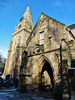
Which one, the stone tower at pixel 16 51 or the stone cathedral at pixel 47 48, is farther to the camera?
the stone tower at pixel 16 51

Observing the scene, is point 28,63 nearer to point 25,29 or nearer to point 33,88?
point 33,88

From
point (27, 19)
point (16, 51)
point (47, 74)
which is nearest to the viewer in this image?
point (47, 74)

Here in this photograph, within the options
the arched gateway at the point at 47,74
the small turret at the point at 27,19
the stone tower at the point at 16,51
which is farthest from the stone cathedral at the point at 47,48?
the small turret at the point at 27,19

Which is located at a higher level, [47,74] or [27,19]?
[27,19]

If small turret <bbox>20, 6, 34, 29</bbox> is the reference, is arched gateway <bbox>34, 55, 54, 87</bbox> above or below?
below

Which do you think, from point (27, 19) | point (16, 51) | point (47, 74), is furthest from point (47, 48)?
point (27, 19)

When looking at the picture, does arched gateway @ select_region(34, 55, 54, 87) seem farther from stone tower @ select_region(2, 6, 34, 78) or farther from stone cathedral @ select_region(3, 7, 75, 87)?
stone tower @ select_region(2, 6, 34, 78)

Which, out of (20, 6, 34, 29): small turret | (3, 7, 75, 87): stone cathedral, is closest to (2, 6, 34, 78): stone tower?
(20, 6, 34, 29): small turret

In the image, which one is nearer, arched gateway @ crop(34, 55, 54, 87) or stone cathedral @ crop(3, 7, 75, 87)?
stone cathedral @ crop(3, 7, 75, 87)

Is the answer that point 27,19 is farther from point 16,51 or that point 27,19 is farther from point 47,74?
point 47,74

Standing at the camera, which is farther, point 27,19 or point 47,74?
point 27,19

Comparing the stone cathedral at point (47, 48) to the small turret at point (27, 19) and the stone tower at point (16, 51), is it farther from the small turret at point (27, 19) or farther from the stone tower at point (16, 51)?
the small turret at point (27, 19)

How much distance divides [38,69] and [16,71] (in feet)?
47.9

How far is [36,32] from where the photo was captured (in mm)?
12172
